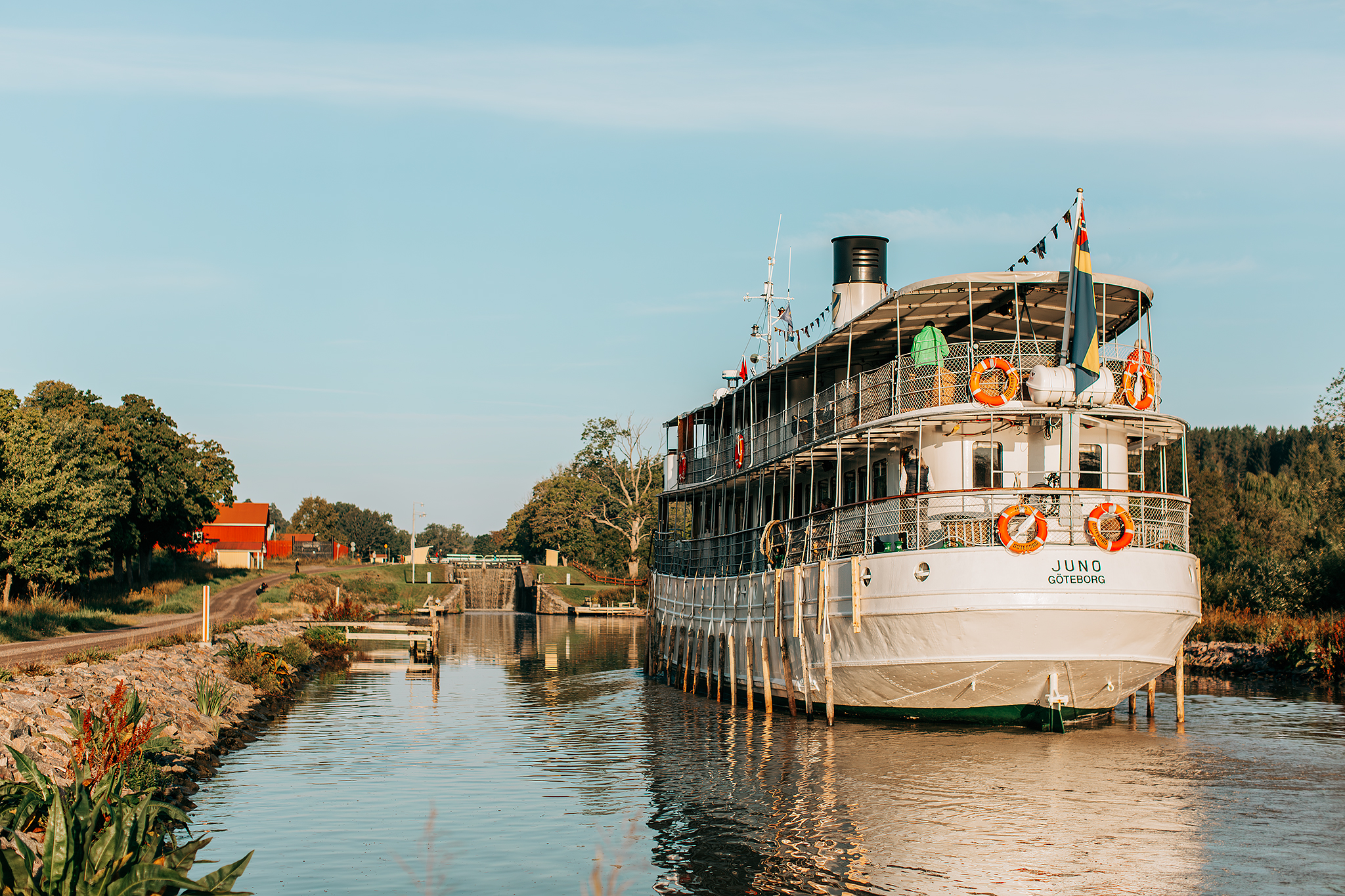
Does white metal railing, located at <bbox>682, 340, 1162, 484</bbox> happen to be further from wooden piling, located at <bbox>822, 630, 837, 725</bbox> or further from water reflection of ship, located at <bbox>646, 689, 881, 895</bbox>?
water reflection of ship, located at <bbox>646, 689, 881, 895</bbox>

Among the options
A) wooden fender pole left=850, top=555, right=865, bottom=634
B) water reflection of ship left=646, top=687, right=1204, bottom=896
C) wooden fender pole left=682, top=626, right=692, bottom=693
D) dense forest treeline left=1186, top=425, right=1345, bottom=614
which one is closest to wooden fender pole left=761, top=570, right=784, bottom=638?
water reflection of ship left=646, top=687, right=1204, bottom=896

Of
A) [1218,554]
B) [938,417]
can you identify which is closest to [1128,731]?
[938,417]

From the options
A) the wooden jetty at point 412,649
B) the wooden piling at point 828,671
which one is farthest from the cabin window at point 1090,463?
the wooden jetty at point 412,649

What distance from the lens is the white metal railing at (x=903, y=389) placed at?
76.6 feet

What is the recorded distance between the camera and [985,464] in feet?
78.5

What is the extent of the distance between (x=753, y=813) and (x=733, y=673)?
43.5ft

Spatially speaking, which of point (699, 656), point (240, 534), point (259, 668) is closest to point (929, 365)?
point (699, 656)

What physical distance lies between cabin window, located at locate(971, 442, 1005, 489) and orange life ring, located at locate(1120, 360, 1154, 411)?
8.61 ft

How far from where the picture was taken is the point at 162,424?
66.6m

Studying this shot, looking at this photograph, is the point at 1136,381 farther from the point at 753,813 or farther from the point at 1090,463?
the point at 753,813

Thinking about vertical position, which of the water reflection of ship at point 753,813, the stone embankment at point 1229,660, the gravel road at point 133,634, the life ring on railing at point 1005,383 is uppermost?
the life ring on railing at point 1005,383

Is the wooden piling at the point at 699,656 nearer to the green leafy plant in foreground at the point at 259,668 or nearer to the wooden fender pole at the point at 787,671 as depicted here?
the wooden fender pole at the point at 787,671

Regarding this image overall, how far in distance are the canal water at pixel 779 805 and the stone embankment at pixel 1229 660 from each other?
853 cm

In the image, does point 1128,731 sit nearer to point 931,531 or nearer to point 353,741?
point 931,531
